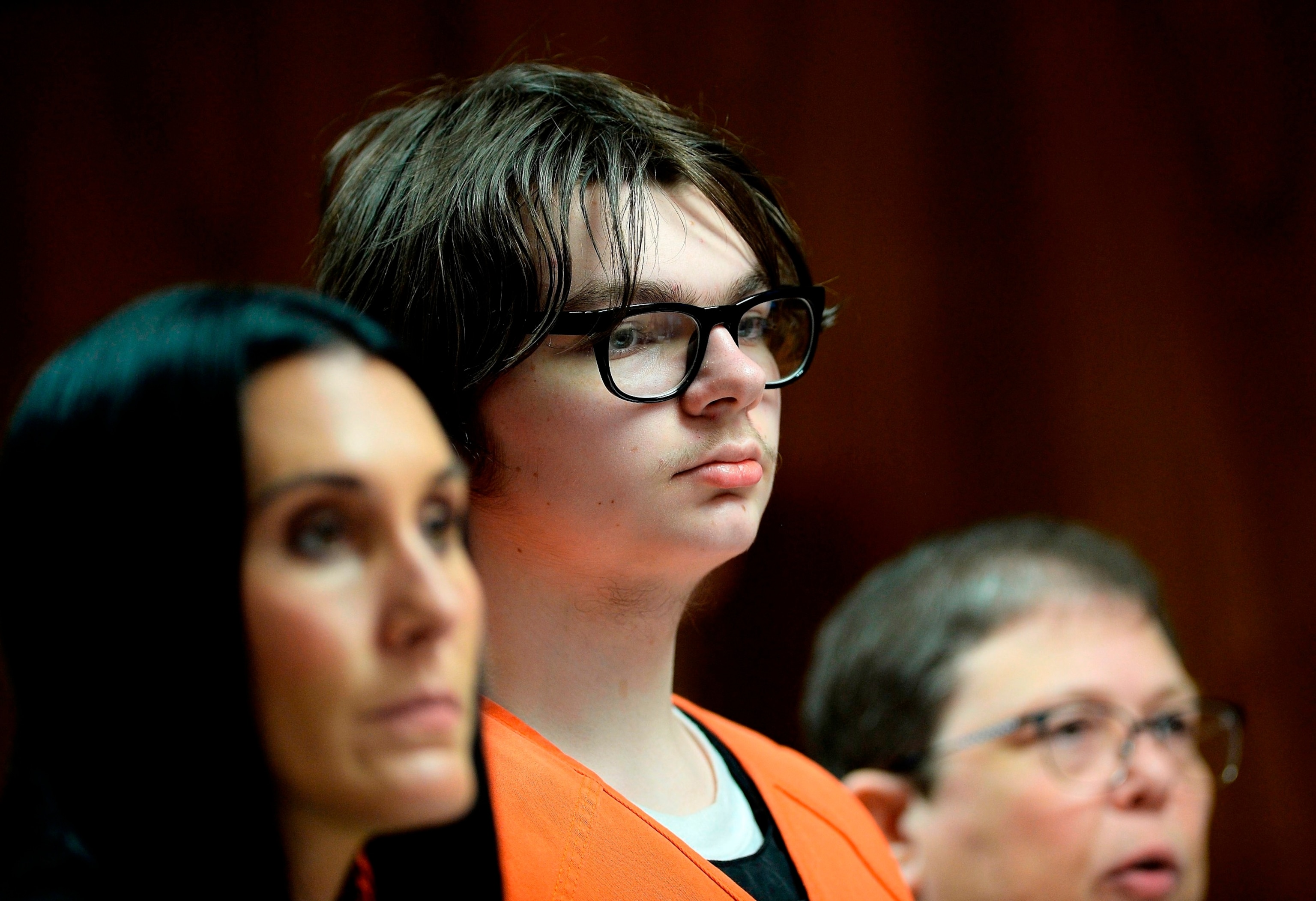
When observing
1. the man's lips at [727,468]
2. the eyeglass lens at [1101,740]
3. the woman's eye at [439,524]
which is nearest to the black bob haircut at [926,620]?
the eyeglass lens at [1101,740]

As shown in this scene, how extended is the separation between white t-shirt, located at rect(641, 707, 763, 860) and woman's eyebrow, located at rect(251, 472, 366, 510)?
533 mm

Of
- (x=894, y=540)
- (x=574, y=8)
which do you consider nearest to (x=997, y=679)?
(x=894, y=540)

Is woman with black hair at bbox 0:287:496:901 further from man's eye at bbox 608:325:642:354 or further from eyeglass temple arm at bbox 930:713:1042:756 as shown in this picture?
eyeglass temple arm at bbox 930:713:1042:756

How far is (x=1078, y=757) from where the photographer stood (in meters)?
1.44

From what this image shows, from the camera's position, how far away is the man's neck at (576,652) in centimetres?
107

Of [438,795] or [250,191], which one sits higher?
[250,191]

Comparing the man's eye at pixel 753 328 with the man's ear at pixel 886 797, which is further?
the man's ear at pixel 886 797

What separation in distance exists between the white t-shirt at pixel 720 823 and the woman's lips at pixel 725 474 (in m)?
0.27

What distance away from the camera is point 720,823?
1.11m

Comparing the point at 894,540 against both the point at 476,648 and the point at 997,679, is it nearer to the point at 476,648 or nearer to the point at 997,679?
the point at 997,679

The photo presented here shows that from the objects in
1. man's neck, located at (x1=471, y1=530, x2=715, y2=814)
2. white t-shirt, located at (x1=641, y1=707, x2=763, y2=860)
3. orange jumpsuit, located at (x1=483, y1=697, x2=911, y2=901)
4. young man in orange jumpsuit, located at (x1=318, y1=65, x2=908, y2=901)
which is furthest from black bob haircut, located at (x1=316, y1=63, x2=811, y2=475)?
white t-shirt, located at (x1=641, y1=707, x2=763, y2=860)

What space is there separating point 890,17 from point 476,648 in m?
1.59

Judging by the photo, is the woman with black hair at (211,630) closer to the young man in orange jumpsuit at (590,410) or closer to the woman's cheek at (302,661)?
the woman's cheek at (302,661)

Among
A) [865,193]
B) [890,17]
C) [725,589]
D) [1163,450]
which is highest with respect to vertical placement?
[890,17]
